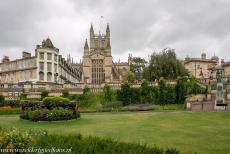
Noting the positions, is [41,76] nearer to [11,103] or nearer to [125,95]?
[11,103]

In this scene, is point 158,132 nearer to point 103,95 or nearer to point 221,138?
point 221,138

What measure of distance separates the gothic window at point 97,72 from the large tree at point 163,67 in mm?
44604

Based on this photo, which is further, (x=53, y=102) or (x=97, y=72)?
(x=97, y=72)

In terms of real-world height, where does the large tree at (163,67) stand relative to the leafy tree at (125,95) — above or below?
above

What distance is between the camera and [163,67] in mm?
70812

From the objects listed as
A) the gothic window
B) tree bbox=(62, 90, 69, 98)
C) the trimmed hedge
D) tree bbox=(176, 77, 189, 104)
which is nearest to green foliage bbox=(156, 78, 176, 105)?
tree bbox=(176, 77, 189, 104)

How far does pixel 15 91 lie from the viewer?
58.8 m

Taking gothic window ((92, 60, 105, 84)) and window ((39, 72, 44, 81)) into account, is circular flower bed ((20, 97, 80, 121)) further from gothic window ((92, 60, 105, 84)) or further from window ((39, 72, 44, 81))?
gothic window ((92, 60, 105, 84))

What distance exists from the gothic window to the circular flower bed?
3256 inches

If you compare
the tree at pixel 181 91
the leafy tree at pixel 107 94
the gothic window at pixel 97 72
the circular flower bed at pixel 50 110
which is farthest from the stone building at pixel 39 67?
the circular flower bed at pixel 50 110

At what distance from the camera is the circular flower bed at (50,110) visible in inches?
1151

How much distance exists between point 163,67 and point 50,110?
43671mm

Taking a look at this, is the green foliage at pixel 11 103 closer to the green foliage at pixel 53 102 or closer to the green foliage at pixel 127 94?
the green foliage at pixel 127 94

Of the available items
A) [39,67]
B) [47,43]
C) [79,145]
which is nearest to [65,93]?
[39,67]
